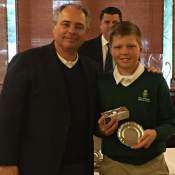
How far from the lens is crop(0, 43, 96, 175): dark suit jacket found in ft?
4.92

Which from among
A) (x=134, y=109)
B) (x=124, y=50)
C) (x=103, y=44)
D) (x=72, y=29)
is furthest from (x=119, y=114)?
(x=103, y=44)

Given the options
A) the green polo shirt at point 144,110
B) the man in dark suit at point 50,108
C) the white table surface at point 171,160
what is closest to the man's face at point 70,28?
the man in dark suit at point 50,108

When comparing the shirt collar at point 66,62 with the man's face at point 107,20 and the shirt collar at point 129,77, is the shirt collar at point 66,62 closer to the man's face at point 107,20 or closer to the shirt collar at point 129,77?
the shirt collar at point 129,77

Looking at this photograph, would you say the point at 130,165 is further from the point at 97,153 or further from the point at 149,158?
the point at 97,153

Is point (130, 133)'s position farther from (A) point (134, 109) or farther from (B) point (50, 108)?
(B) point (50, 108)

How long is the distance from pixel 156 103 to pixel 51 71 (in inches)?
17.1

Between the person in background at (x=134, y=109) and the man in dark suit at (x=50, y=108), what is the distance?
10 cm

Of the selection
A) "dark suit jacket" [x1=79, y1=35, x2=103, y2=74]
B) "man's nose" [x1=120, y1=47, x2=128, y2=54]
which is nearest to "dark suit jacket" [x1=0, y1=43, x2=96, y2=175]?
"man's nose" [x1=120, y1=47, x2=128, y2=54]

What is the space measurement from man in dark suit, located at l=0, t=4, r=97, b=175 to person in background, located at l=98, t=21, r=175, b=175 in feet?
0.34

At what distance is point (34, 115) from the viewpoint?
1527 millimetres

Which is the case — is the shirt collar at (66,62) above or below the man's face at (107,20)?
below

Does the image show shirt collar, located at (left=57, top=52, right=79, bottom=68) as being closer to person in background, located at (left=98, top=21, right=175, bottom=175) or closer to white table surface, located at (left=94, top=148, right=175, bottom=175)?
person in background, located at (left=98, top=21, right=175, bottom=175)

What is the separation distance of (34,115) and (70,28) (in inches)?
14.5

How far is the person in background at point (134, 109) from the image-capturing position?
1.54 m
